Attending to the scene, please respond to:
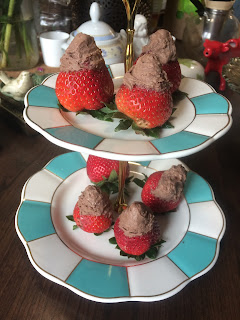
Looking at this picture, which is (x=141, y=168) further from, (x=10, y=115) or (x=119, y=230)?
(x=10, y=115)

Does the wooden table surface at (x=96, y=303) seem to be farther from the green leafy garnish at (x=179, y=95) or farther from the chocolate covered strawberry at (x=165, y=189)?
the green leafy garnish at (x=179, y=95)

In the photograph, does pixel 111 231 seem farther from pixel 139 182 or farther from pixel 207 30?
pixel 207 30

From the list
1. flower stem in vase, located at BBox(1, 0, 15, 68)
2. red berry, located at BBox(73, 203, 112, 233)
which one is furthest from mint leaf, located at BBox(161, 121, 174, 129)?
flower stem in vase, located at BBox(1, 0, 15, 68)

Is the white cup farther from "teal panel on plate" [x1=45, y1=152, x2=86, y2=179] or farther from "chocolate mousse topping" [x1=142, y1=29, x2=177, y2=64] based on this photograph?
"chocolate mousse topping" [x1=142, y1=29, x2=177, y2=64]

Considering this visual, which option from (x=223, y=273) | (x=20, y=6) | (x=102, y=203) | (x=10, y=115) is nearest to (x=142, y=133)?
(x=102, y=203)

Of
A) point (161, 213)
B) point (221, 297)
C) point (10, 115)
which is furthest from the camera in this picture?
point (10, 115)
